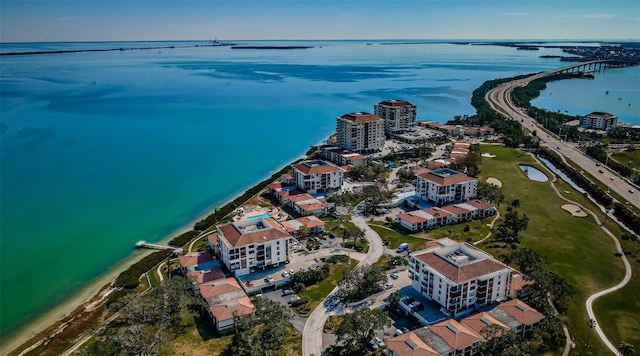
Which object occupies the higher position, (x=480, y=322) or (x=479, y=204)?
(x=479, y=204)

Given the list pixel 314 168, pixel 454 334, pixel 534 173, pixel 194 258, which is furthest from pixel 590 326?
pixel 534 173

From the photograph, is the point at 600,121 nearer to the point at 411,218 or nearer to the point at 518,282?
the point at 411,218

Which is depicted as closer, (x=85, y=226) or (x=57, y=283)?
(x=57, y=283)

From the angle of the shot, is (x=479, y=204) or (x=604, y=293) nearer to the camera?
(x=604, y=293)

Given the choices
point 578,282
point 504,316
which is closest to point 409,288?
point 504,316

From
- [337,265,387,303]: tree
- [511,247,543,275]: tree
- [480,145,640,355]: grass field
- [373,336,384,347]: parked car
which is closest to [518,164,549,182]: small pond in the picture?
[480,145,640,355]: grass field

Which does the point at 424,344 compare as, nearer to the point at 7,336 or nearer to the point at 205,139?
the point at 7,336
